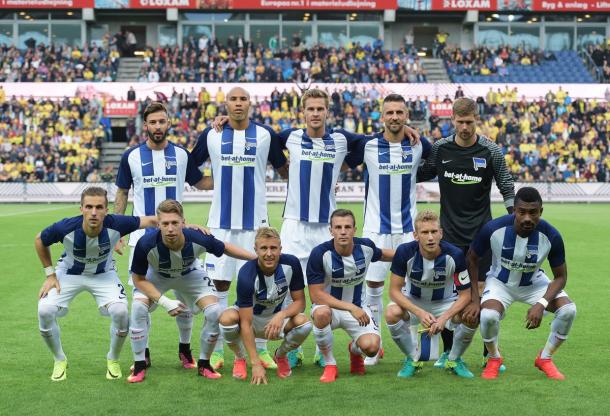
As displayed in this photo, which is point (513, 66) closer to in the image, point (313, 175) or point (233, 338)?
point (313, 175)

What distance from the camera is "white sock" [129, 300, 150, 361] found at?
627 centimetres

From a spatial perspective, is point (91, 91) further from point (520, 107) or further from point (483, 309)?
point (483, 309)

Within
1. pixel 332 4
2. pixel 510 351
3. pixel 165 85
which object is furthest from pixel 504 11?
pixel 510 351

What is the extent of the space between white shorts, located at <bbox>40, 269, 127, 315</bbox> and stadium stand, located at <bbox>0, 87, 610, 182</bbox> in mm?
24539

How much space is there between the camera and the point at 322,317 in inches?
248

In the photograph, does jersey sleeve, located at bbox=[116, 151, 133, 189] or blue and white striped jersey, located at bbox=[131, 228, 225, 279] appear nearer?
blue and white striped jersey, located at bbox=[131, 228, 225, 279]

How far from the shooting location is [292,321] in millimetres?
6383

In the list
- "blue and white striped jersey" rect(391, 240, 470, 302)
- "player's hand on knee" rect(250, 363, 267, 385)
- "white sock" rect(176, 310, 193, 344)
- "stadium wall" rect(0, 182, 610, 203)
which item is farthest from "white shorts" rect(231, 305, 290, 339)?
"stadium wall" rect(0, 182, 610, 203)

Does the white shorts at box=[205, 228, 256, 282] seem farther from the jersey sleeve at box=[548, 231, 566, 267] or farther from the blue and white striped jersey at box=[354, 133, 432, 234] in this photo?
the jersey sleeve at box=[548, 231, 566, 267]

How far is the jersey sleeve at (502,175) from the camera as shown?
6785 millimetres

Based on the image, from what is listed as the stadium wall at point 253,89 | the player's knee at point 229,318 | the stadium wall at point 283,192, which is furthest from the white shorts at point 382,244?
the stadium wall at point 253,89

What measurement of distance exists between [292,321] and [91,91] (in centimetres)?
3172

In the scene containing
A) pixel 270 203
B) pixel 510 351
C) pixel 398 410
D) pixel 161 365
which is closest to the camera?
pixel 398 410

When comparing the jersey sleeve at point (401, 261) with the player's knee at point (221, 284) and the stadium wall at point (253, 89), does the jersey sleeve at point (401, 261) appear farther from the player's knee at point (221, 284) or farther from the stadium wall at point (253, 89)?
the stadium wall at point (253, 89)
